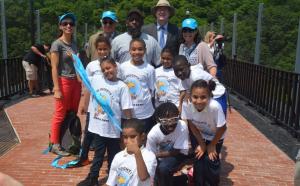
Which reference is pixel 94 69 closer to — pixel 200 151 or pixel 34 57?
pixel 200 151

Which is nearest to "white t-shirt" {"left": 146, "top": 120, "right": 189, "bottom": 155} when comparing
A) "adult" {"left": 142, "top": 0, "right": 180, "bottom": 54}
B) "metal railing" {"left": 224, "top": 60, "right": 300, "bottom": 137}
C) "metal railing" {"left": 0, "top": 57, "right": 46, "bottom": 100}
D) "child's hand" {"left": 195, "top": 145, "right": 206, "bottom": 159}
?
"child's hand" {"left": 195, "top": 145, "right": 206, "bottom": 159}

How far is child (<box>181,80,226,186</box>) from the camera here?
3.99 metres

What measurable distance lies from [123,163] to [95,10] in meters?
45.9

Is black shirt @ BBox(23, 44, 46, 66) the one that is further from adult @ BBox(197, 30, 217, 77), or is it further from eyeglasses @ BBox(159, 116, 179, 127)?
eyeglasses @ BBox(159, 116, 179, 127)

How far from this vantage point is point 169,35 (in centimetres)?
490

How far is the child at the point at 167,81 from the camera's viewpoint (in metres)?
4.45

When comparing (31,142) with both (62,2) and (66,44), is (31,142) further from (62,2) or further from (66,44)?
(62,2)

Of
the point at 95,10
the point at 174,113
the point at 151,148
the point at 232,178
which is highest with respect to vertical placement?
the point at 95,10

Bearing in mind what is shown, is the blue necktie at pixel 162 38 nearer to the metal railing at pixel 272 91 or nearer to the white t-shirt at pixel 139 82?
the white t-shirt at pixel 139 82

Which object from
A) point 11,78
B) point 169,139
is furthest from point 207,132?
point 11,78

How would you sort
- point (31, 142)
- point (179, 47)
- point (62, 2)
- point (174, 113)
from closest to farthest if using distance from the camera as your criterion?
point (174, 113) < point (179, 47) < point (31, 142) < point (62, 2)

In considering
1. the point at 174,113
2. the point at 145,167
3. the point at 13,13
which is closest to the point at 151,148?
the point at 174,113

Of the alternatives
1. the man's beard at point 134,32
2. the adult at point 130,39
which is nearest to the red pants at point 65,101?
the adult at point 130,39

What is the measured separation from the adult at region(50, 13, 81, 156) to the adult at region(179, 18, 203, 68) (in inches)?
58.1
